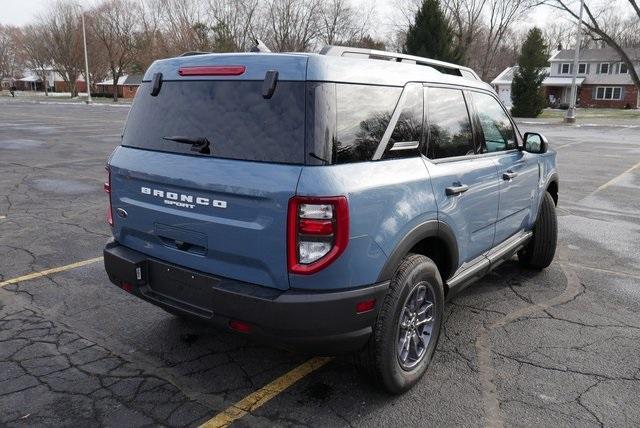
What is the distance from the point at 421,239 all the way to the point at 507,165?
1.58m

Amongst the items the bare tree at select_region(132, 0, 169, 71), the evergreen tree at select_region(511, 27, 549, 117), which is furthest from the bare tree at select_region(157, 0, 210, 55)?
the evergreen tree at select_region(511, 27, 549, 117)

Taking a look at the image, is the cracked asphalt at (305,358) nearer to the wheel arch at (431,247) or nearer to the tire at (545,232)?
the tire at (545,232)

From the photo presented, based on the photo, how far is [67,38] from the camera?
233ft

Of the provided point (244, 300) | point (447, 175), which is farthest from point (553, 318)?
point (244, 300)

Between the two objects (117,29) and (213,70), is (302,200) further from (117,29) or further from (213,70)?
(117,29)

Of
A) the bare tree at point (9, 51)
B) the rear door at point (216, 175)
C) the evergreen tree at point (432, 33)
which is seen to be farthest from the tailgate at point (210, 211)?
the bare tree at point (9, 51)

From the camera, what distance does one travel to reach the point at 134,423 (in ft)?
9.39

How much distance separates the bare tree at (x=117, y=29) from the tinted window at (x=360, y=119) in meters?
67.9

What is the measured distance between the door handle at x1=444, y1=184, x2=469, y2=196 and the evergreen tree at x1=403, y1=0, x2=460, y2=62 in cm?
3592

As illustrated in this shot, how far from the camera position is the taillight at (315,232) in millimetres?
2539

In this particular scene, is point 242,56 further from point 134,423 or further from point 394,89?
point 134,423

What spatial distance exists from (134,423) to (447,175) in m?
2.33

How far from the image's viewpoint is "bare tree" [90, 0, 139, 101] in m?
64.8

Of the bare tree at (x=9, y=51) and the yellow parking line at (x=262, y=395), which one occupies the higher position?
the bare tree at (x=9, y=51)
